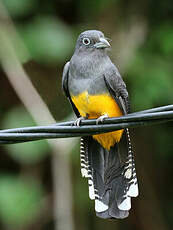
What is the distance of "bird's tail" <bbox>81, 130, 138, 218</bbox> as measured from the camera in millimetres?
4516

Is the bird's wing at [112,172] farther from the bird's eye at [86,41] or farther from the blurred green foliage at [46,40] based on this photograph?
the blurred green foliage at [46,40]

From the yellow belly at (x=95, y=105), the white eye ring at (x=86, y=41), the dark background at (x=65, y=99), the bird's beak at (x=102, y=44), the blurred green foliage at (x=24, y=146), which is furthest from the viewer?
the dark background at (x=65, y=99)

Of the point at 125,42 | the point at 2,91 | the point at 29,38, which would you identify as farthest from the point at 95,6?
the point at 2,91

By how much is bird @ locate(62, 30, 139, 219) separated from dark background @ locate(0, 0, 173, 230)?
1.31 metres

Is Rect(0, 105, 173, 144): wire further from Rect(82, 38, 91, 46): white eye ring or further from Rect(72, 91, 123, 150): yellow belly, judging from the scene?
Rect(82, 38, 91, 46): white eye ring

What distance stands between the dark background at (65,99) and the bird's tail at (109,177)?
1.28 metres

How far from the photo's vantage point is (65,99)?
23.3 ft

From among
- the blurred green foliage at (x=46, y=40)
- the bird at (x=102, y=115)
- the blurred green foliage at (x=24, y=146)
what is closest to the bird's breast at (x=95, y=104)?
the bird at (x=102, y=115)

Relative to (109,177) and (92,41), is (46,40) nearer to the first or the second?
(92,41)

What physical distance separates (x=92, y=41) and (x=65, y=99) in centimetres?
230

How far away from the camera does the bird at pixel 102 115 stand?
4512mm

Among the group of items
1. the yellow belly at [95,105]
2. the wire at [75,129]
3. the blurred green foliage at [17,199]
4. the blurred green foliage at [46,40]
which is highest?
the blurred green foliage at [46,40]

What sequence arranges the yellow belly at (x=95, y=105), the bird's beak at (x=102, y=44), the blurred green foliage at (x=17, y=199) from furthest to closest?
the blurred green foliage at (x=17, y=199) → the bird's beak at (x=102, y=44) → the yellow belly at (x=95, y=105)

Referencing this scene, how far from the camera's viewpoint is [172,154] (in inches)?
301
